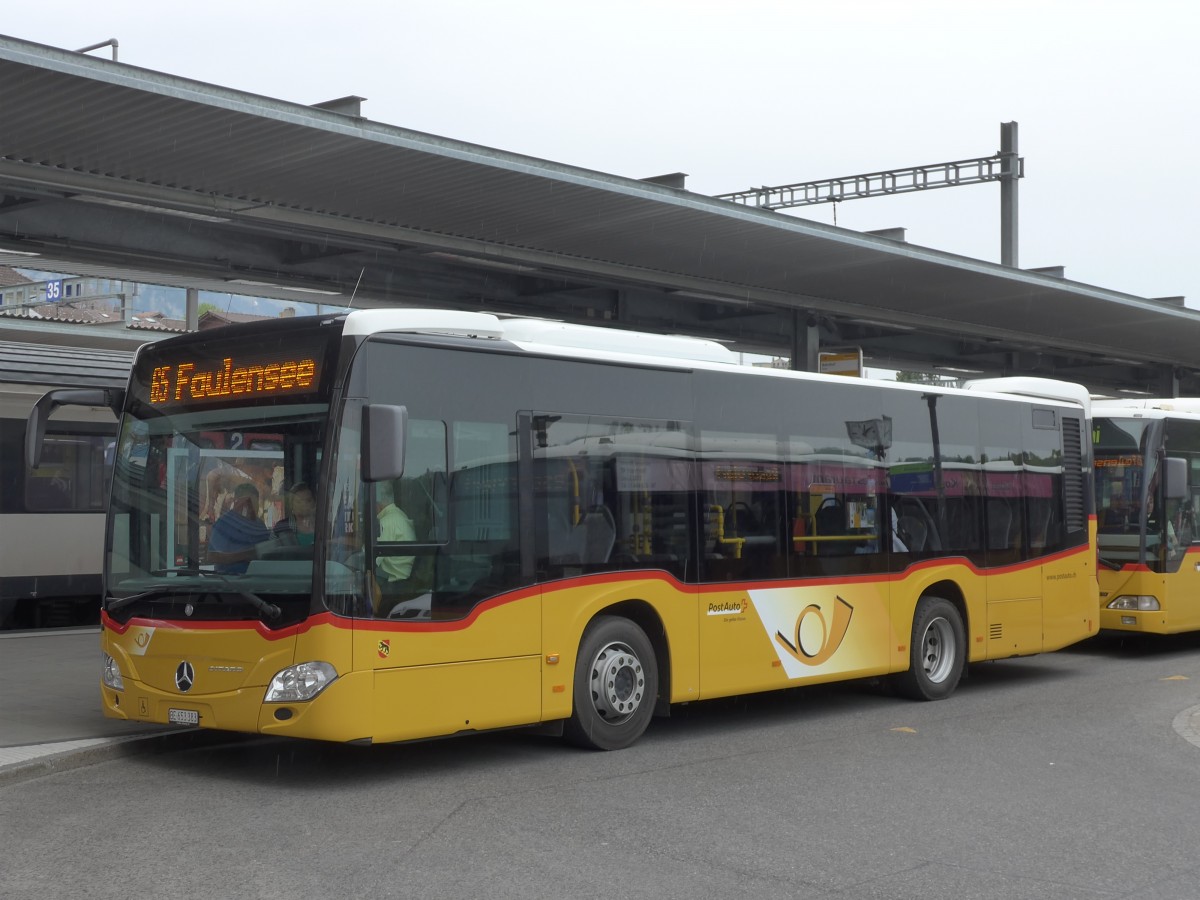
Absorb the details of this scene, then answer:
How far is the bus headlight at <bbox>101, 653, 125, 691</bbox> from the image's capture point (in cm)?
970

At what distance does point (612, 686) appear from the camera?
1034 cm

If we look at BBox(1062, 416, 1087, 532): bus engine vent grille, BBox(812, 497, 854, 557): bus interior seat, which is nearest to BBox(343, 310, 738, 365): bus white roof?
BBox(812, 497, 854, 557): bus interior seat

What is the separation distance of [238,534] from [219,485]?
1.18 ft

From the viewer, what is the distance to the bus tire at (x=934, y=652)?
1339 cm

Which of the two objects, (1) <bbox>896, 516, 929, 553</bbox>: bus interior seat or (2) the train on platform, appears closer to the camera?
(1) <bbox>896, 516, 929, 553</bbox>: bus interior seat

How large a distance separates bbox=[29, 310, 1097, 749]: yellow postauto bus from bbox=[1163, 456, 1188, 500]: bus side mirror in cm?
602

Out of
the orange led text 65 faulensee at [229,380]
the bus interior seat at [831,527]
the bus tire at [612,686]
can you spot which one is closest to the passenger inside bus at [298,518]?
the orange led text 65 faulensee at [229,380]

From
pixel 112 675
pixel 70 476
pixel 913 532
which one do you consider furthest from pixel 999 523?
pixel 70 476

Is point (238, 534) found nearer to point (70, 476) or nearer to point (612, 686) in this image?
point (612, 686)

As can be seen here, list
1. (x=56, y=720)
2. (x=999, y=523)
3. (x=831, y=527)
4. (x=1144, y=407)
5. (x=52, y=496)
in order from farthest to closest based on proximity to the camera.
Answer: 1. (x=52, y=496)
2. (x=1144, y=407)
3. (x=999, y=523)
4. (x=831, y=527)
5. (x=56, y=720)

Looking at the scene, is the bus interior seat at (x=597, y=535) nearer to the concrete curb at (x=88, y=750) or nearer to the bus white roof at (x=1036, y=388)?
the concrete curb at (x=88, y=750)

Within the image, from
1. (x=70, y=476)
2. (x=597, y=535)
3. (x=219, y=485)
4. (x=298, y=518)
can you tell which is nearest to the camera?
(x=298, y=518)

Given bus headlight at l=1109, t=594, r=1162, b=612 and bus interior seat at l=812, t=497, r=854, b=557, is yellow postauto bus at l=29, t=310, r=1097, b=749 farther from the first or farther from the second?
bus headlight at l=1109, t=594, r=1162, b=612

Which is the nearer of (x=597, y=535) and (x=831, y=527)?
(x=597, y=535)
